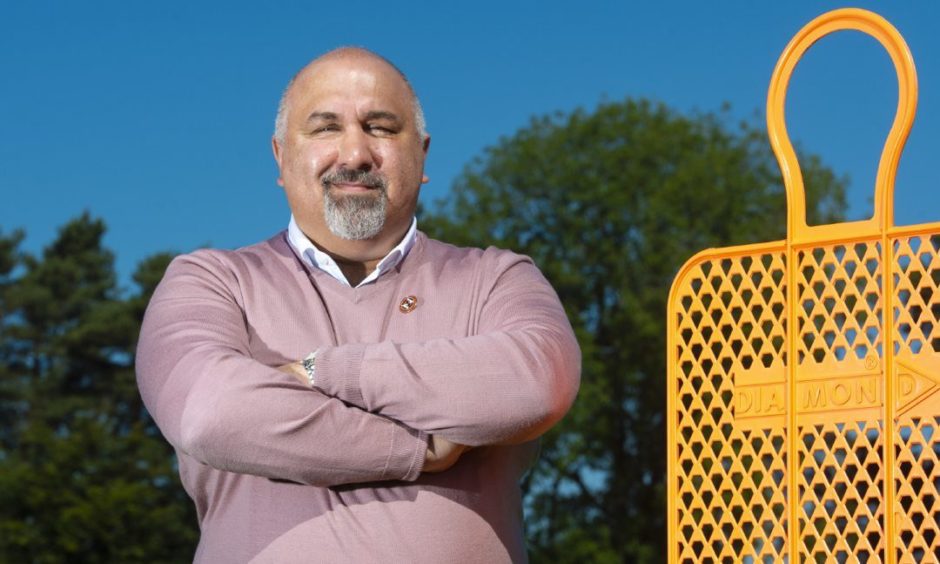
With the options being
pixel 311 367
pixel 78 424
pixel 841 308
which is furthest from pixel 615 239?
pixel 311 367

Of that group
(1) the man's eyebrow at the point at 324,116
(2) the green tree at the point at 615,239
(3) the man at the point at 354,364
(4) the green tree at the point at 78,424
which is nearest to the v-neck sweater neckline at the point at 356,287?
(3) the man at the point at 354,364

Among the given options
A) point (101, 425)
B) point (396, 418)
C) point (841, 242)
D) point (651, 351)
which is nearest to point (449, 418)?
point (396, 418)

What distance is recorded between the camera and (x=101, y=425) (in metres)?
30.1

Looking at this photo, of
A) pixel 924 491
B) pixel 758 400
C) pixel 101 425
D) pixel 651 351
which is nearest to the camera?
pixel 924 491

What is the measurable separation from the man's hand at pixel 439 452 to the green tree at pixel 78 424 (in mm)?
27670

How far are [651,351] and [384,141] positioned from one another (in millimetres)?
21287

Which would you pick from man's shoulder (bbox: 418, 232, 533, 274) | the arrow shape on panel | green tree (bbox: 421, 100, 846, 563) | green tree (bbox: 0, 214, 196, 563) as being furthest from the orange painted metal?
green tree (bbox: 0, 214, 196, 563)

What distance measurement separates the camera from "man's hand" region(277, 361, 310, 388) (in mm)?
2578

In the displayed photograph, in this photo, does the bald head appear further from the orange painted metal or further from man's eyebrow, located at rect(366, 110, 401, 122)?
the orange painted metal

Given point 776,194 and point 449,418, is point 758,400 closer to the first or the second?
point 449,418

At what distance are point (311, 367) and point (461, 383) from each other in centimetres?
27

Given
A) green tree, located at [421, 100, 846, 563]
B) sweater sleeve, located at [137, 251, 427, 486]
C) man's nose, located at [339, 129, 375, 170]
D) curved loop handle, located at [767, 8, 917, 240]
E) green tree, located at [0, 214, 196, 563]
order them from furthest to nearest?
1. green tree, located at [0, 214, 196, 563]
2. green tree, located at [421, 100, 846, 563]
3. curved loop handle, located at [767, 8, 917, 240]
4. man's nose, located at [339, 129, 375, 170]
5. sweater sleeve, located at [137, 251, 427, 486]

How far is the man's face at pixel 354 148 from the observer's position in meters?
2.73

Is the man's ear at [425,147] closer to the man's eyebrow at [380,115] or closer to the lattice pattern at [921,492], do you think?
the man's eyebrow at [380,115]
